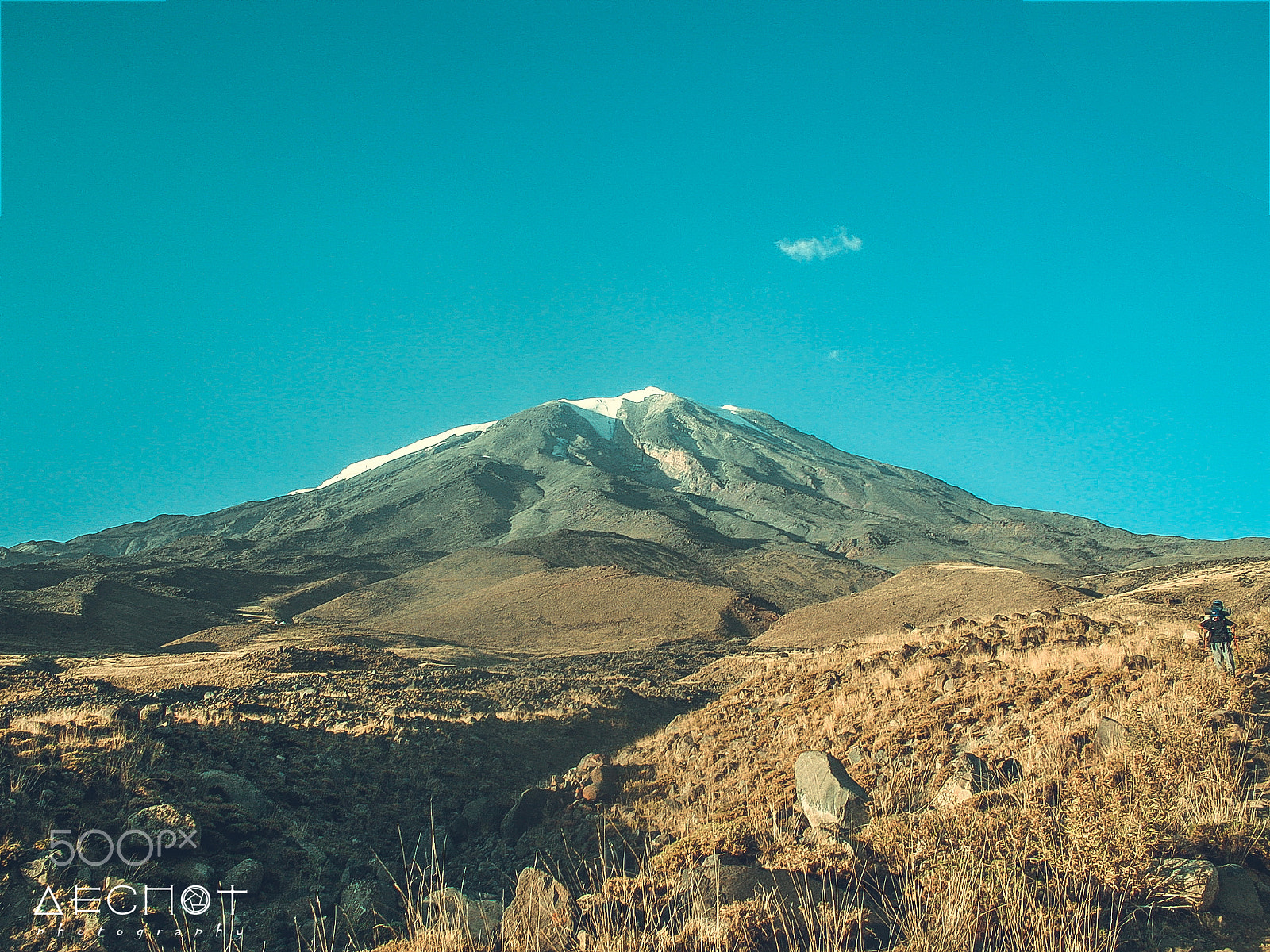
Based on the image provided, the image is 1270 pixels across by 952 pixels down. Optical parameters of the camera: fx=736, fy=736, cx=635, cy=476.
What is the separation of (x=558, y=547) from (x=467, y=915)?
7168cm

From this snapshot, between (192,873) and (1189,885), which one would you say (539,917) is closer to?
(1189,885)

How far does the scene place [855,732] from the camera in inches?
395

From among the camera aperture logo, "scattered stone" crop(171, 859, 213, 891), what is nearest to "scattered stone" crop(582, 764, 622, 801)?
the camera aperture logo

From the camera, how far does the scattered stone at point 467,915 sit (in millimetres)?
4742

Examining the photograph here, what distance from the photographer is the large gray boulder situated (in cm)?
661

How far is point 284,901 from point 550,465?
132285 millimetres

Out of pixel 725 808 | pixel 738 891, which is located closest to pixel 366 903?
pixel 738 891

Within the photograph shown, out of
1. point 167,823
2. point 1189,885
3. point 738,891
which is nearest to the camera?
point 1189,885

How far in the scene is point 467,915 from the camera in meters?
5.03

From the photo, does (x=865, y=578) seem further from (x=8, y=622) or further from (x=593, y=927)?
(x=593, y=927)

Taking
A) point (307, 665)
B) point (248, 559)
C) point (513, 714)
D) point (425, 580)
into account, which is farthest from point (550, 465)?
point (513, 714)

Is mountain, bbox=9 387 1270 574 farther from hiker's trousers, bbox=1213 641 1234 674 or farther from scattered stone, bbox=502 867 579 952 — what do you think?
scattered stone, bbox=502 867 579 952

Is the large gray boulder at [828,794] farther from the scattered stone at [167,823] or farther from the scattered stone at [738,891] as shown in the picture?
the scattered stone at [167,823]

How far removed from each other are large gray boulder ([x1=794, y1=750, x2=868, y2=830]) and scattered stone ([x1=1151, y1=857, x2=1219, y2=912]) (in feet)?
8.12
